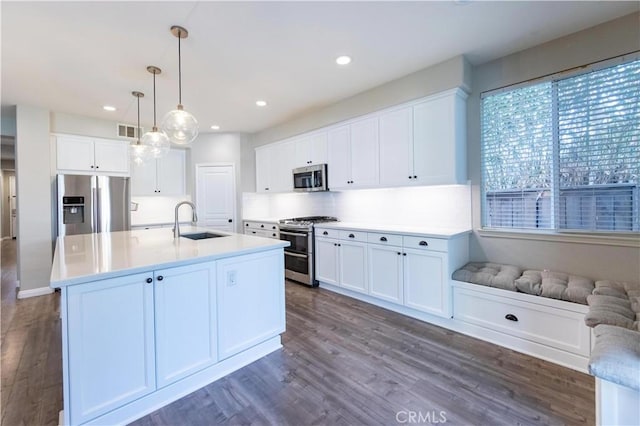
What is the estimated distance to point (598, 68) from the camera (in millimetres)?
2363

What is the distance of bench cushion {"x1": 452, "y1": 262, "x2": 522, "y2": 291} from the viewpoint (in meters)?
2.45

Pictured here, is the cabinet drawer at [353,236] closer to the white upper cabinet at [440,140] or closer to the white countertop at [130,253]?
the white upper cabinet at [440,140]

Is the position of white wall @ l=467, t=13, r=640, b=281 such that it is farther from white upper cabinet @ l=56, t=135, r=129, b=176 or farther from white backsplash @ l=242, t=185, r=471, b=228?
white upper cabinet @ l=56, t=135, r=129, b=176

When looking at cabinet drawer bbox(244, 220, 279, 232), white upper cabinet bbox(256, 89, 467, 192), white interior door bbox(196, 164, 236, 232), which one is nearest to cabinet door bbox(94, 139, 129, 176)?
white interior door bbox(196, 164, 236, 232)

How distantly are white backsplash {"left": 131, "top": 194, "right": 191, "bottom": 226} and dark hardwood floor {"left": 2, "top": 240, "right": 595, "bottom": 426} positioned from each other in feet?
9.67

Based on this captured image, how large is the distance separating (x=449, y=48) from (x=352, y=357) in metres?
2.87

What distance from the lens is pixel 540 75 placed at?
264cm

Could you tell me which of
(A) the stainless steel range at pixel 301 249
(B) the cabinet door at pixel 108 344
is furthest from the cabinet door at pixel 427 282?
(B) the cabinet door at pixel 108 344

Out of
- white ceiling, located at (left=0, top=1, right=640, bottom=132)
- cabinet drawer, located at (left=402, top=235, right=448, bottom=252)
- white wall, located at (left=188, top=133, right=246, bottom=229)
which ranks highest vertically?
white ceiling, located at (left=0, top=1, right=640, bottom=132)

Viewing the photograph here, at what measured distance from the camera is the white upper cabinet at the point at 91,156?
4324 millimetres

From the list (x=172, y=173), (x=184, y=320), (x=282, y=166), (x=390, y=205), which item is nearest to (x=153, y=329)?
(x=184, y=320)

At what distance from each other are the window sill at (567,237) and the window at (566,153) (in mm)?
66

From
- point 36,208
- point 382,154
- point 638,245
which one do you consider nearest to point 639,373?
point 638,245

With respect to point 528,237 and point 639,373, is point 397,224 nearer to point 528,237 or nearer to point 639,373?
point 528,237
